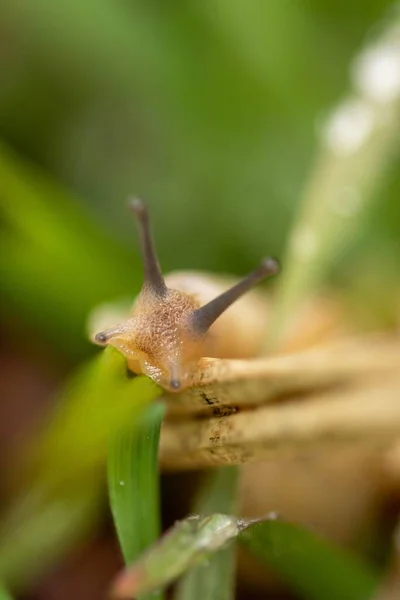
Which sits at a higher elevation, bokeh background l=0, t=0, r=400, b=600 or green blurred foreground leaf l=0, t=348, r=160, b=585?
bokeh background l=0, t=0, r=400, b=600

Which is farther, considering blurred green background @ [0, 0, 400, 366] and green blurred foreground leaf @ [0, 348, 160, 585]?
blurred green background @ [0, 0, 400, 366]

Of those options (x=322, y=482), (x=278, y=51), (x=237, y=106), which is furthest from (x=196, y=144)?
(x=322, y=482)

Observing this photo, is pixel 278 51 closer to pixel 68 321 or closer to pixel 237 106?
pixel 237 106

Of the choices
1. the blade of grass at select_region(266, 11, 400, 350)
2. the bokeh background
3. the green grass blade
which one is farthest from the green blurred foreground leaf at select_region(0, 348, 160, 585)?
the bokeh background

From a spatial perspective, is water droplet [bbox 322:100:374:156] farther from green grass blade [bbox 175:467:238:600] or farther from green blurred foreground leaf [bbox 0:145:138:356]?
green grass blade [bbox 175:467:238:600]

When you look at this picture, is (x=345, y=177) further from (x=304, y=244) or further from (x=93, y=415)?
(x=93, y=415)

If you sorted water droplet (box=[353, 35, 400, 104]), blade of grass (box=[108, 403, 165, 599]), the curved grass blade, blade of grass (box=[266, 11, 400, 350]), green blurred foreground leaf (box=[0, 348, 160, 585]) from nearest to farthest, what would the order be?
the curved grass blade → blade of grass (box=[108, 403, 165, 599]) → green blurred foreground leaf (box=[0, 348, 160, 585]) → blade of grass (box=[266, 11, 400, 350]) → water droplet (box=[353, 35, 400, 104])

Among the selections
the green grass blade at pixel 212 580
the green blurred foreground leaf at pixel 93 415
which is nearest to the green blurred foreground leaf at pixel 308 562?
the green grass blade at pixel 212 580
